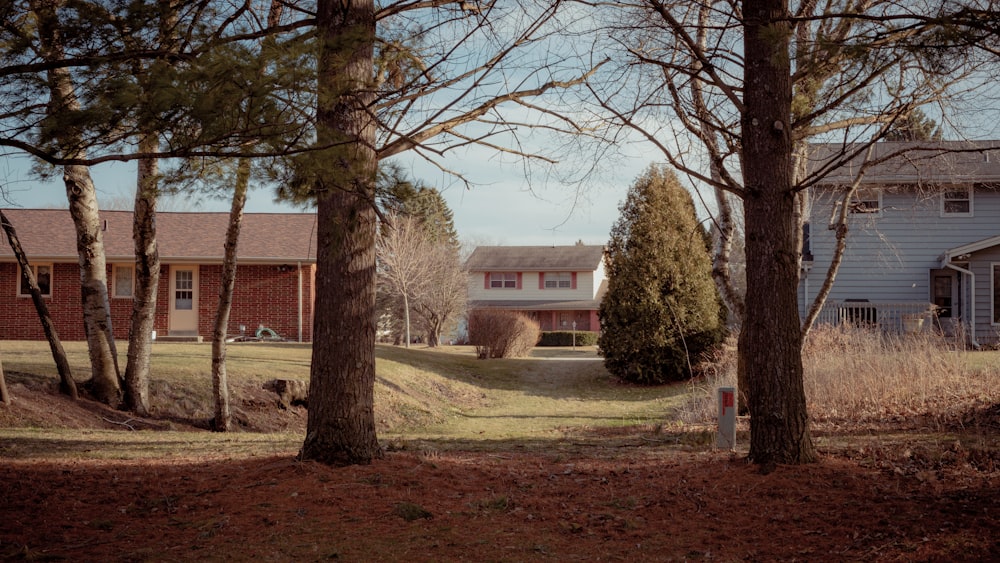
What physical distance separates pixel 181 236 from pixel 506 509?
2469 cm

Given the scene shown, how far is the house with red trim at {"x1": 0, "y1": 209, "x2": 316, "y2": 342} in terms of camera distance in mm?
25594

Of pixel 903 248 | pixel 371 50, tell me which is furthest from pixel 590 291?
pixel 371 50

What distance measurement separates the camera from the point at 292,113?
585 centimetres

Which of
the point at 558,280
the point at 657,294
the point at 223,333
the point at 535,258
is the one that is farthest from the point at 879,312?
the point at 535,258

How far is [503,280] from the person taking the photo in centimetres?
4644

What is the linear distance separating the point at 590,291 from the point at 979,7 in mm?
39790

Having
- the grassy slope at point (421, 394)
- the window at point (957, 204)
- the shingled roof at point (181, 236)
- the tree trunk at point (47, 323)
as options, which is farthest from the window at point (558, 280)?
the tree trunk at point (47, 323)

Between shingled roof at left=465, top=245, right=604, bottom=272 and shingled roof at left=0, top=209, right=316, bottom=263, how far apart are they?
1686 centimetres

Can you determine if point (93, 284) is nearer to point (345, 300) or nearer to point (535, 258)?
point (345, 300)

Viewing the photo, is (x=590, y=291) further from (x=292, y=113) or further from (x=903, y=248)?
(x=292, y=113)

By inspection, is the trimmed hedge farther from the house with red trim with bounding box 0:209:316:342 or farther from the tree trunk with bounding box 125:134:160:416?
the tree trunk with bounding box 125:134:160:416

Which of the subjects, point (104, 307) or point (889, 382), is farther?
point (104, 307)

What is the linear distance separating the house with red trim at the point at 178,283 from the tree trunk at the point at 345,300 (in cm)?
1962

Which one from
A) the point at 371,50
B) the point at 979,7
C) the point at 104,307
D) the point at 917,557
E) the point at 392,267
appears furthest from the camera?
the point at 392,267
